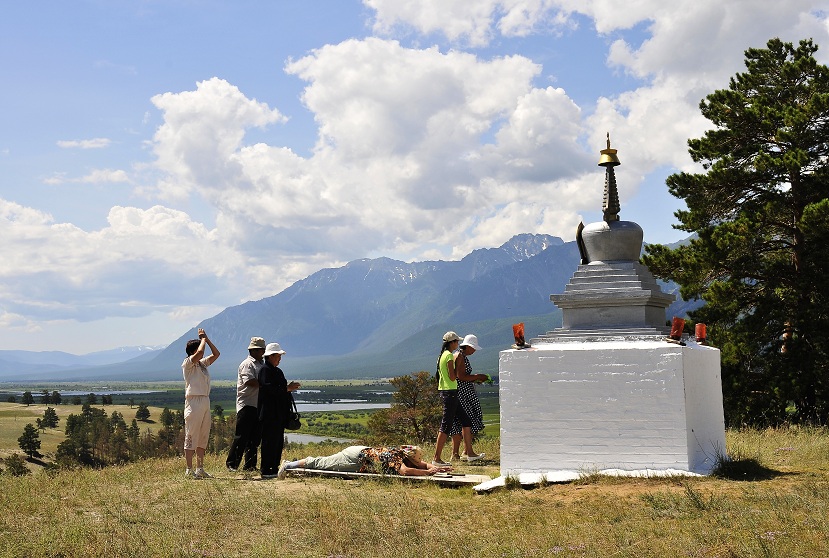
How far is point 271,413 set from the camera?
1212cm

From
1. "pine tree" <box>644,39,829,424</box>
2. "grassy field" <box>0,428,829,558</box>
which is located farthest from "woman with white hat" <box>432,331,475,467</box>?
"pine tree" <box>644,39,829,424</box>

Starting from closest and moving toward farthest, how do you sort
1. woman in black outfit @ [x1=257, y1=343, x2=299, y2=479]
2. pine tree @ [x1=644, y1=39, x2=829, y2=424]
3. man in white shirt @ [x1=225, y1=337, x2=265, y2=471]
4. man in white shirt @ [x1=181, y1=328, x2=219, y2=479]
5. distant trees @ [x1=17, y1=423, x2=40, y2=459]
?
1. man in white shirt @ [x1=181, y1=328, x2=219, y2=479]
2. woman in black outfit @ [x1=257, y1=343, x2=299, y2=479]
3. man in white shirt @ [x1=225, y1=337, x2=265, y2=471]
4. pine tree @ [x1=644, y1=39, x2=829, y2=424]
5. distant trees @ [x1=17, y1=423, x2=40, y2=459]

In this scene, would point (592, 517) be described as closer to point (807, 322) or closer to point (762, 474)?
point (762, 474)

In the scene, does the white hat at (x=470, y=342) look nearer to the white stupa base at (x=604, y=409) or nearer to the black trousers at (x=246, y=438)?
the white stupa base at (x=604, y=409)

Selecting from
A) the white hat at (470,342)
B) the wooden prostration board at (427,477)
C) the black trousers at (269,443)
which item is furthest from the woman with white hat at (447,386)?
the black trousers at (269,443)

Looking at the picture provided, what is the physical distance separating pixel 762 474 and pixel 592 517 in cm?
406

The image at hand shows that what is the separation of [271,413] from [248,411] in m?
0.75

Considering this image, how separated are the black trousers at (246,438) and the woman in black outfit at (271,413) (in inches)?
22.5

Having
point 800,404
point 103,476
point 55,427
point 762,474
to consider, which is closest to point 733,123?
point 800,404

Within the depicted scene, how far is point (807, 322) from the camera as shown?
20266mm

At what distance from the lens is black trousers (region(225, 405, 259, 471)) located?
12703 millimetres

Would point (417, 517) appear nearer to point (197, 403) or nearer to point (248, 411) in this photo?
point (197, 403)

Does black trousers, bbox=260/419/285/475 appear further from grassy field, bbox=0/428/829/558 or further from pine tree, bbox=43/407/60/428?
pine tree, bbox=43/407/60/428

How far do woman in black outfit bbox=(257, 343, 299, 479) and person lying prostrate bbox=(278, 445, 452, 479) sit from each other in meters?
0.24
